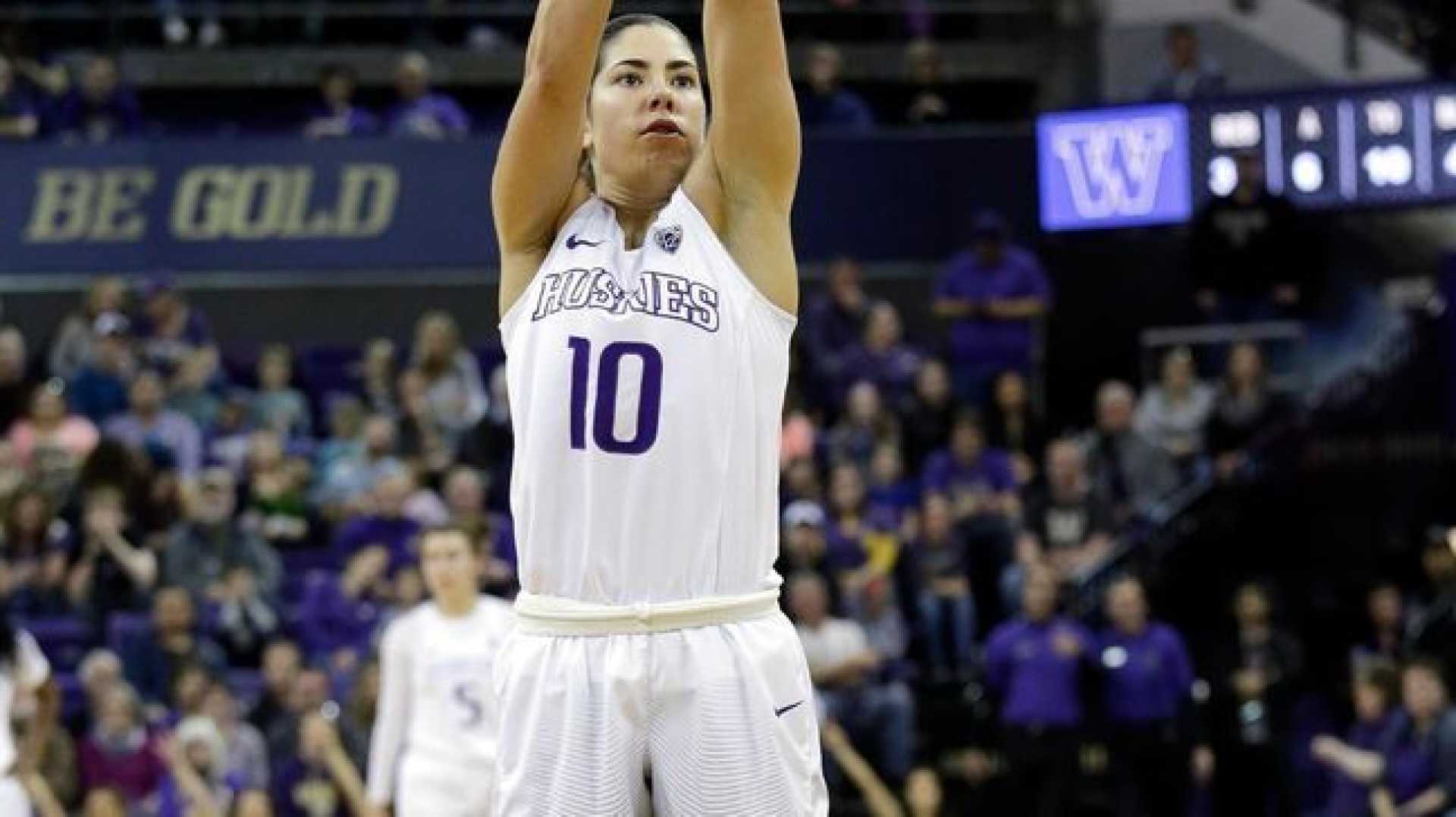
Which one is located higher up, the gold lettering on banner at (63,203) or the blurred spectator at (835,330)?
the gold lettering on banner at (63,203)

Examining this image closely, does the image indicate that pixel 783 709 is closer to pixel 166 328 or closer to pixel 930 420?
pixel 930 420

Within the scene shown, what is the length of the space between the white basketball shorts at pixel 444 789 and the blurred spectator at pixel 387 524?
5290 millimetres

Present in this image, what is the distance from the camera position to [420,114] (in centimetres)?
2025

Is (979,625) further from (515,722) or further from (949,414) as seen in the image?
(515,722)

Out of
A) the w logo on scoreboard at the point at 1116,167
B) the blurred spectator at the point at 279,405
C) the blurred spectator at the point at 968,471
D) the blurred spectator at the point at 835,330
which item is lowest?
the blurred spectator at the point at 968,471

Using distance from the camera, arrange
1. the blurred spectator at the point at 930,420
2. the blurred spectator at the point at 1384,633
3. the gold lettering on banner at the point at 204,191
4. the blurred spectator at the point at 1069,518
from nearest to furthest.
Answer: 1. the blurred spectator at the point at 1384,633
2. the blurred spectator at the point at 1069,518
3. the blurred spectator at the point at 930,420
4. the gold lettering on banner at the point at 204,191

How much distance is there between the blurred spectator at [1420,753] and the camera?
13898 millimetres

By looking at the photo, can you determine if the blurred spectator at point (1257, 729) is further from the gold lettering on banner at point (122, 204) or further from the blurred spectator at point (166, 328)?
the gold lettering on banner at point (122, 204)

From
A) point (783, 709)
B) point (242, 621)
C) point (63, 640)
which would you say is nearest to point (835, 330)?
point (242, 621)

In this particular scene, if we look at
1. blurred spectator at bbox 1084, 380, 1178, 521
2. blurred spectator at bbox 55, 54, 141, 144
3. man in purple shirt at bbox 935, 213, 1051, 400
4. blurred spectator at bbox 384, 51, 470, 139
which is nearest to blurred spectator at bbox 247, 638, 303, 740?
blurred spectator at bbox 1084, 380, 1178, 521

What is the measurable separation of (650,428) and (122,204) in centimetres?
1494

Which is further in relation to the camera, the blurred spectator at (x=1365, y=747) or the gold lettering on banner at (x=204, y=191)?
the gold lettering on banner at (x=204, y=191)

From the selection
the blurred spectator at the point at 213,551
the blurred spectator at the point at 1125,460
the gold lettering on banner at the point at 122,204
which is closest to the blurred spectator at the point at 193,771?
the blurred spectator at the point at 213,551

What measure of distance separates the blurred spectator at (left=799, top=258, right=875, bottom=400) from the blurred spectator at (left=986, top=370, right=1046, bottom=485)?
1.02 metres
